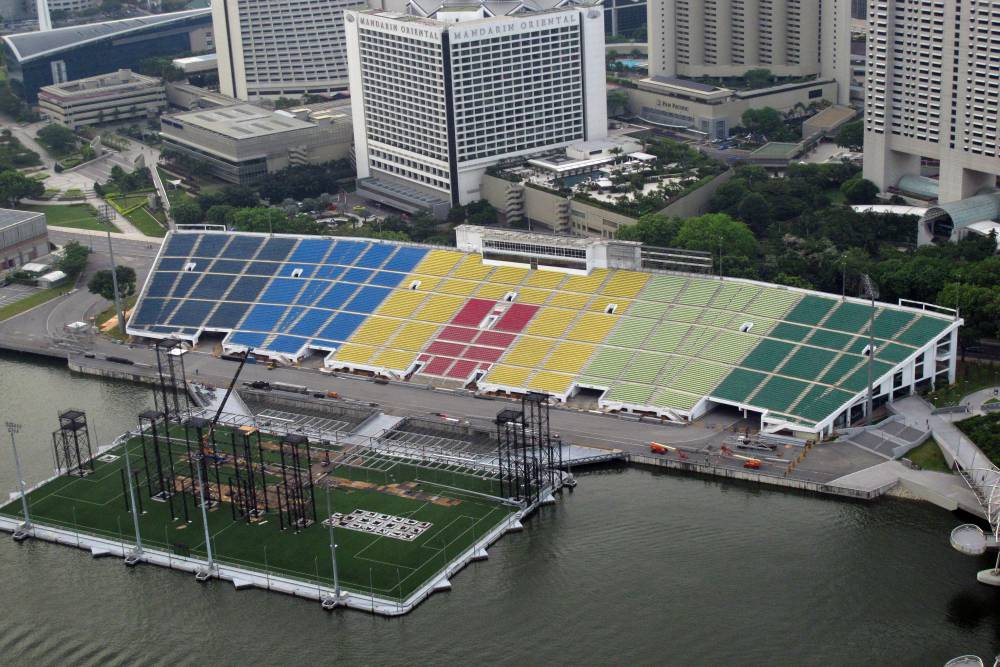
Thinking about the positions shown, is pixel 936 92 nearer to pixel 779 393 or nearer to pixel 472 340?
pixel 779 393

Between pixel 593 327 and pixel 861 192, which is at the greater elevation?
pixel 861 192

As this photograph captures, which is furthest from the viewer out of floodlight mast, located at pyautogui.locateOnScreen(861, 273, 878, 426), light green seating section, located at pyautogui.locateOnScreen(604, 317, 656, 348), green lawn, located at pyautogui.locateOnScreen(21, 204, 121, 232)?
green lawn, located at pyautogui.locateOnScreen(21, 204, 121, 232)

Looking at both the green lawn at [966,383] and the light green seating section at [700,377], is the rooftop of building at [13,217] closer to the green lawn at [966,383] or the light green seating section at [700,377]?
the light green seating section at [700,377]

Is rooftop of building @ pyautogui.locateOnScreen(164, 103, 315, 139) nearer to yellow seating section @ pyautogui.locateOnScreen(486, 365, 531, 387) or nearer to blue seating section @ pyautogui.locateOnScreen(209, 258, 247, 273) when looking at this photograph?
blue seating section @ pyautogui.locateOnScreen(209, 258, 247, 273)

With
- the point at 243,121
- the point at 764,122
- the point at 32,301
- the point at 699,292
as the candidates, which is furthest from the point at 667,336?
the point at 243,121

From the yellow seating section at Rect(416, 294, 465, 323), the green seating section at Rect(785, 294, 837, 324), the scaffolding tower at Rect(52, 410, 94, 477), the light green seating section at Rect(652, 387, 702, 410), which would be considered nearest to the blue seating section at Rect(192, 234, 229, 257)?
the yellow seating section at Rect(416, 294, 465, 323)

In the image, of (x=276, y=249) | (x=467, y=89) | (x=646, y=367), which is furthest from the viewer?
(x=467, y=89)

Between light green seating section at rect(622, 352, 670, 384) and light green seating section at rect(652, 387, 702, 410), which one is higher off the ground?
light green seating section at rect(622, 352, 670, 384)
